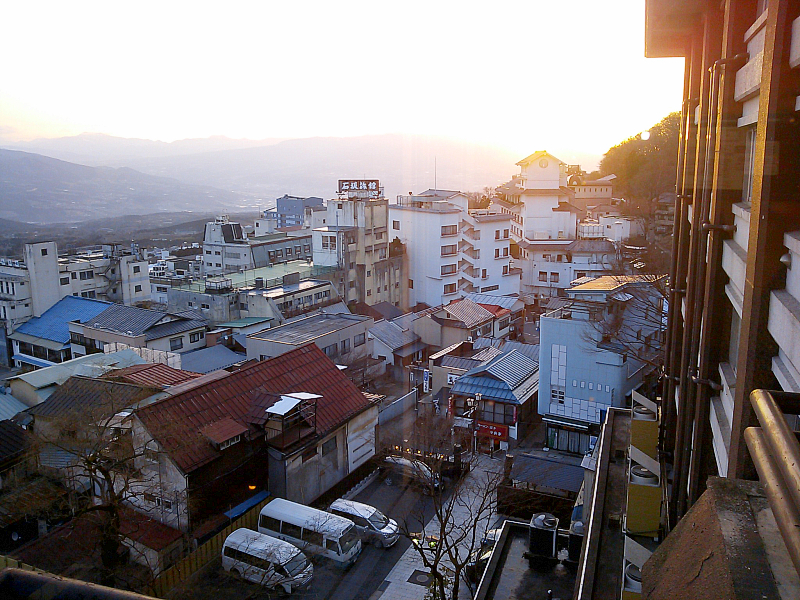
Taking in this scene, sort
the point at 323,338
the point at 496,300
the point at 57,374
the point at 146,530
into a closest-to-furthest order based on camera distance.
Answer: the point at 146,530, the point at 57,374, the point at 323,338, the point at 496,300

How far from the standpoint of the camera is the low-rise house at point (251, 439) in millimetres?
12406

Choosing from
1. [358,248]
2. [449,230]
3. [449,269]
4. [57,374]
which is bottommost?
[57,374]

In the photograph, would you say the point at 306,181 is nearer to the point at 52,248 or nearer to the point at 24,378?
the point at 52,248

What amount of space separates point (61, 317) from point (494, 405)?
21973mm

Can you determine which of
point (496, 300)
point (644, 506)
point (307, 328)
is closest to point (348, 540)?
point (644, 506)

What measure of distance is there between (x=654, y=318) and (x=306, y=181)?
7499 inches

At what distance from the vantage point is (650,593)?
73.8 inches

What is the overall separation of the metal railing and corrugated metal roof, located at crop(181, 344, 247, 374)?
74.1 ft

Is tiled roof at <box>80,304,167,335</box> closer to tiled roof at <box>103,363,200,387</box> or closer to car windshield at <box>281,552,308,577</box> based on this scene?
tiled roof at <box>103,363,200,387</box>

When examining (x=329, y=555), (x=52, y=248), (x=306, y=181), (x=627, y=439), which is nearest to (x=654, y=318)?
(x=627, y=439)

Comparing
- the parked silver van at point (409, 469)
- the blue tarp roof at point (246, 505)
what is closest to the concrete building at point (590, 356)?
the parked silver van at point (409, 469)

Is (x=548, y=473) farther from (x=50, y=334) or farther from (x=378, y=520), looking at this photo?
(x=50, y=334)

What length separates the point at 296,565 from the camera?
452 inches

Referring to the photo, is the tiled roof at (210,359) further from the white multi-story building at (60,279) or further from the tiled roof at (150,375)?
the white multi-story building at (60,279)
